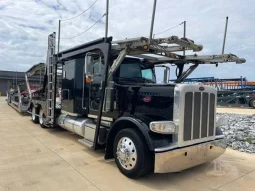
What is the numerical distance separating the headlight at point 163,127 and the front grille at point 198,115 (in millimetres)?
244

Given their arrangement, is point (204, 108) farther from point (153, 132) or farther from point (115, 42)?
point (115, 42)

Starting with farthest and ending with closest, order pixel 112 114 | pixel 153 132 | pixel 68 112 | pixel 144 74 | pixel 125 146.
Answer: pixel 68 112 < pixel 144 74 < pixel 112 114 < pixel 125 146 < pixel 153 132

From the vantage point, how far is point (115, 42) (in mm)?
4457

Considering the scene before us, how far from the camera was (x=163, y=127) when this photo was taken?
3576 mm

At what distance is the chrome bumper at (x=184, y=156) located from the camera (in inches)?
139

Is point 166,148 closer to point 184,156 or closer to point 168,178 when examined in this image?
point 184,156

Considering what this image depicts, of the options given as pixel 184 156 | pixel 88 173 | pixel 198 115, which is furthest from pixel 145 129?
pixel 88 173

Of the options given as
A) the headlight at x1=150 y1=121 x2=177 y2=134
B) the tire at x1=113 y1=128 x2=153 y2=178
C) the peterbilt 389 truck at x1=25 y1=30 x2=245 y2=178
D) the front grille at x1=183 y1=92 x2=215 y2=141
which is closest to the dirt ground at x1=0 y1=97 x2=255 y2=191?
the tire at x1=113 y1=128 x2=153 y2=178

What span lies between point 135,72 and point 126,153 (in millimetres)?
2022

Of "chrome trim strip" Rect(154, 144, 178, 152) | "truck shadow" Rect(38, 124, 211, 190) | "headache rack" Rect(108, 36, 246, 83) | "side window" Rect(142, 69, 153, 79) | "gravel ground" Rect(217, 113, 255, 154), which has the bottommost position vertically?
"truck shadow" Rect(38, 124, 211, 190)

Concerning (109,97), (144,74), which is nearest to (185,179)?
(109,97)

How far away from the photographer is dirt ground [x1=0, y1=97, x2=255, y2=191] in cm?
366

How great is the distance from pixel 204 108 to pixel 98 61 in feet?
7.71

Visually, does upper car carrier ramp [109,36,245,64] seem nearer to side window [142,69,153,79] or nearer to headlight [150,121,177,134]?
side window [142,69,153,79]
